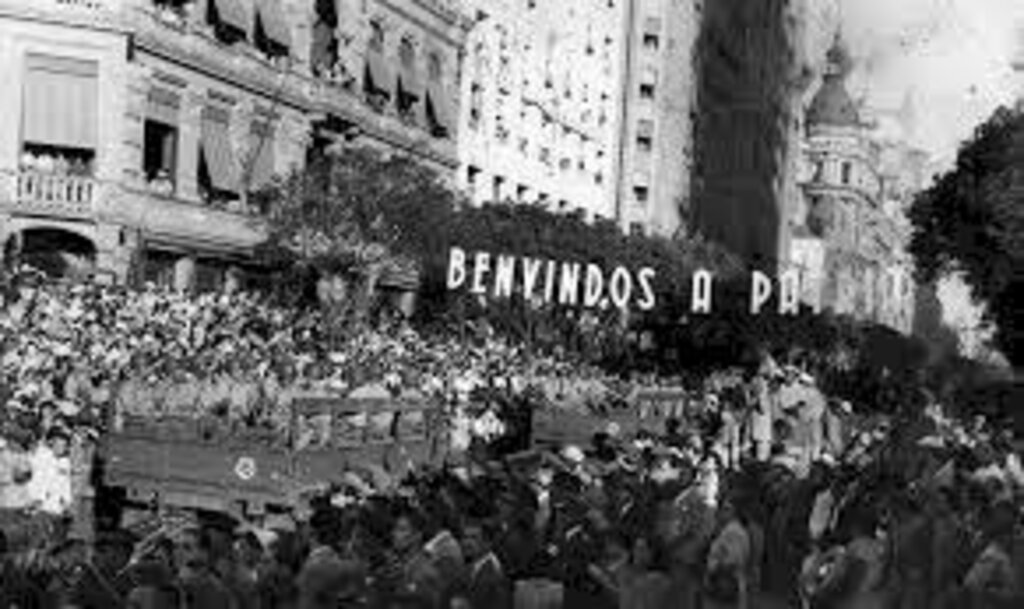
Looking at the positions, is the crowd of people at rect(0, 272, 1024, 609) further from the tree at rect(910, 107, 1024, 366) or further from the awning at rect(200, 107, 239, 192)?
the tree at rect(910, 107, 1024, 366)

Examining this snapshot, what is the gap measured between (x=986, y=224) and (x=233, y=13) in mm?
30455

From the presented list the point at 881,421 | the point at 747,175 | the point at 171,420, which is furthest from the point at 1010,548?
the point at 747,175

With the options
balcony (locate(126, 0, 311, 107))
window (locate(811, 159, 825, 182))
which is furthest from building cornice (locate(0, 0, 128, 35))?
window (locate(811, 159, 825, 182))

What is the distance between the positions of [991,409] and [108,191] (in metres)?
17.7

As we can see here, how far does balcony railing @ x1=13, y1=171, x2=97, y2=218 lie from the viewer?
37.7 meters

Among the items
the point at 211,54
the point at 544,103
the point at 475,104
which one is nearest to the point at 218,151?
the point at 211,54

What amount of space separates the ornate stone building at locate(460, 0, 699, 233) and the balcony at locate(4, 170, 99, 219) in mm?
24008

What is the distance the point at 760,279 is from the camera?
40.5 meters

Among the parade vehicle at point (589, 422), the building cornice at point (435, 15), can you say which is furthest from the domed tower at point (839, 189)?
the parade vehicle at point (589, 422)

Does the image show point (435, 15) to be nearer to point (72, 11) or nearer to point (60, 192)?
point (72, 11)

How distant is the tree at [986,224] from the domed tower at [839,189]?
235ft

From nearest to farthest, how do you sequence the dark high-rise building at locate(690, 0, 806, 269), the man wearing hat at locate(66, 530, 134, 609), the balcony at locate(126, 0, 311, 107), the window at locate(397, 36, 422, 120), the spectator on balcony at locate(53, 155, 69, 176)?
1. the man wearing hat at locate(66, 530, 134, 609)
2. the spectator on balcony at locate(53, 155, 69, 176)
3. the balcony at locate(126, 0, 311, 107)
4. the window at locate(397, 36, 422, 120)
5. the dark high-rise building at locate(690, 0, 806, 269)

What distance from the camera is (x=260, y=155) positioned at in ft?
148

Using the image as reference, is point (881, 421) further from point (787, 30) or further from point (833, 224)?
point (833, 224)
